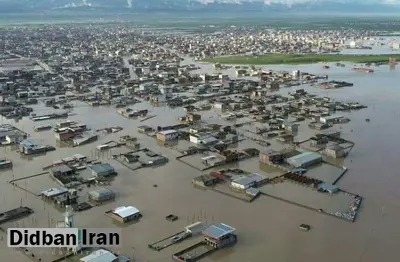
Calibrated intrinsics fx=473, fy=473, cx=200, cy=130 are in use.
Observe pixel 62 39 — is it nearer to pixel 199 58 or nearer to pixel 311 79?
pixel 199 58

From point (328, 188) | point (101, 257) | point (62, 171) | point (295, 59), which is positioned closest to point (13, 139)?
point (62, 171)

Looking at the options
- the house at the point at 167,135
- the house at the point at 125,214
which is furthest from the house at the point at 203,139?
the house at the point at 125,214

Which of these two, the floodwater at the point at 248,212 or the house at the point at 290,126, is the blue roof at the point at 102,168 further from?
the house at the point at 290,126

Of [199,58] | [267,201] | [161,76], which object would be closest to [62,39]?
[199,58]

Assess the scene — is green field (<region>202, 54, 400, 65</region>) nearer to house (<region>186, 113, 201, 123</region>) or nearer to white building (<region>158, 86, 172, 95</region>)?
white building (<region>158, 86, 172, 95</region>)

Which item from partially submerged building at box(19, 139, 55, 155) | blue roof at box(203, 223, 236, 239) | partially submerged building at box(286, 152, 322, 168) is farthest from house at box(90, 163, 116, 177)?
partially submerged building at box(286, 152, 322, 168)

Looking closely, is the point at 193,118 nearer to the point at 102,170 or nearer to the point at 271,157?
the point at 271,157
